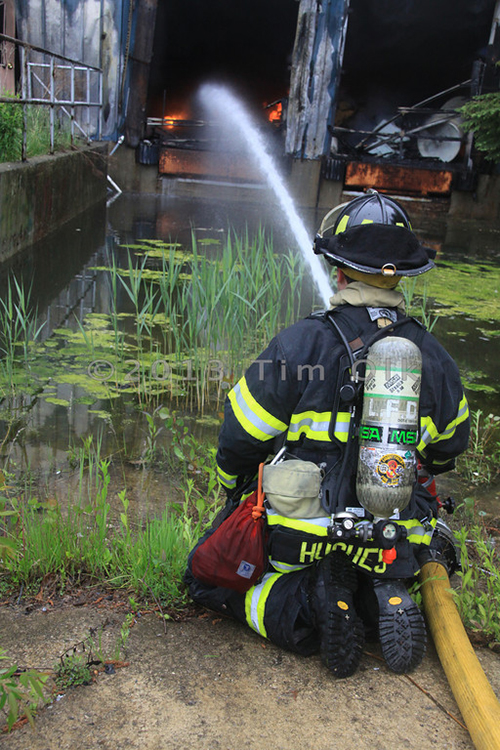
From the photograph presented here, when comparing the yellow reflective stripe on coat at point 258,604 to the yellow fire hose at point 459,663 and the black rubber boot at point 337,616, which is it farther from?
the yellow fire hose at point 459,663

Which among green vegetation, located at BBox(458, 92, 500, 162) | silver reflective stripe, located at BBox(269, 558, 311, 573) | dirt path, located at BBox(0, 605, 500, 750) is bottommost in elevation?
dirt path, located at BBox(0, 605, 500, 750)

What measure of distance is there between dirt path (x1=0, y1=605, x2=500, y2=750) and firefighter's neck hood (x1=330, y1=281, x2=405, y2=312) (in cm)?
96

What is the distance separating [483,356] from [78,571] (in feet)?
11.7

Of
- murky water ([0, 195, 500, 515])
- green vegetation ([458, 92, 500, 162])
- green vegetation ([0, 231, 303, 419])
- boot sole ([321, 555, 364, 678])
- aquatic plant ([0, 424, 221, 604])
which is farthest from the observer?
green vegetation ([458, 92, 500, 162])

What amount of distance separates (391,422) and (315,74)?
34.8 feet

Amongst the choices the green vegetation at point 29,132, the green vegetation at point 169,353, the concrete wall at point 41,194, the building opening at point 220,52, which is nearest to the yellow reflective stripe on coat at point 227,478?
the green vegetation at point 169,353

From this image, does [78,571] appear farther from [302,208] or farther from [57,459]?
[302,208]

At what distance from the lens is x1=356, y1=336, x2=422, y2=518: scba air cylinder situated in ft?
5.53

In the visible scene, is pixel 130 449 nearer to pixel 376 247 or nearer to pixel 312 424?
pixel 312 424

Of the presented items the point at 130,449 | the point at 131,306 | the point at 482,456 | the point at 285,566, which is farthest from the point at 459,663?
the point at 131,306

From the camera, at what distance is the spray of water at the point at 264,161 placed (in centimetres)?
582

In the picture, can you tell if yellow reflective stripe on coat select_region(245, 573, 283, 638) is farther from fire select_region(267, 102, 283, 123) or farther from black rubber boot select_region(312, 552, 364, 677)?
fire select_region(267, 102, 283, 123)

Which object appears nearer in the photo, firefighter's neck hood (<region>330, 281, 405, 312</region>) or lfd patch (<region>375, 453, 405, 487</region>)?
lfd patch (<region>375, 453, 405, 487</region>)

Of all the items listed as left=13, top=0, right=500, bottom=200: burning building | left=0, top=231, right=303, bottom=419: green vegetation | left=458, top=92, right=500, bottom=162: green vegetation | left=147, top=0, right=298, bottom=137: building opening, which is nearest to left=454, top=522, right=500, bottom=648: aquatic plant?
left=0, top=231, right=303, bottom=419: green vegetation
